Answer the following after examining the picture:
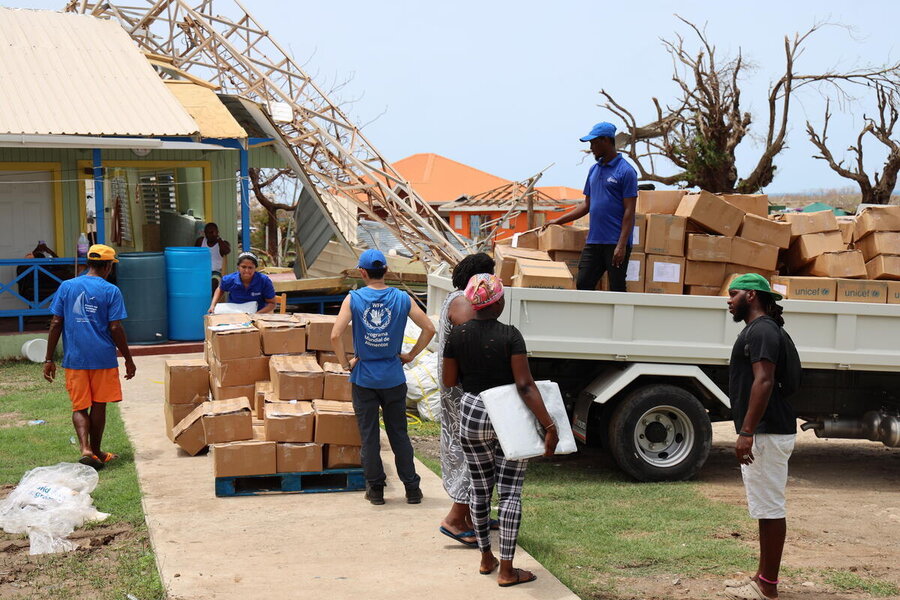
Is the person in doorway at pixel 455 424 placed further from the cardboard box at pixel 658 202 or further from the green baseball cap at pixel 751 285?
the cardboard box at pixel 658 202

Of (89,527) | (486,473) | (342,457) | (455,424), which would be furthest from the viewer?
(342,457)

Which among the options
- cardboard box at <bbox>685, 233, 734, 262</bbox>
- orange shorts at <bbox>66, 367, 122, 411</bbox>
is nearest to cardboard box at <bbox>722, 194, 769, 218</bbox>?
cardboard box at <bbox>685, 233, 734, 262</bbox>

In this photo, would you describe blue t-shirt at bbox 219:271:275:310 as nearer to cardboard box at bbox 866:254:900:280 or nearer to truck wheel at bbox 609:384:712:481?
truck wheel at bbox 609:384:712:481

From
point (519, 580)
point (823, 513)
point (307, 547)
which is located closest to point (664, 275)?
point (823, 513)

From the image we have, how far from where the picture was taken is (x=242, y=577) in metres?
5.18

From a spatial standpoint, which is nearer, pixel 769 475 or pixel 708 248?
pixel 769 475

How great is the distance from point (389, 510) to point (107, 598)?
2.05 metres

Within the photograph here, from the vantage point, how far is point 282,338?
783cm

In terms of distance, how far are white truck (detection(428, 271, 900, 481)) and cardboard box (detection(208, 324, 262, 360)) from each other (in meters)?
2.02

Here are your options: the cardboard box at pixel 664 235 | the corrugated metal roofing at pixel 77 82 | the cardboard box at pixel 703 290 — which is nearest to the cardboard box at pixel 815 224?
the cardboard box at pixel 703 290

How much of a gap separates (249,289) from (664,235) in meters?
4.06

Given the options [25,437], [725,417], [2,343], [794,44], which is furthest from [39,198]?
[794,44]

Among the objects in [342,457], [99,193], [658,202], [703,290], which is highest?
[99,193]

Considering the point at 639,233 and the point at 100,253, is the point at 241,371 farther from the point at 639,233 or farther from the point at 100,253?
the point at 639,233
